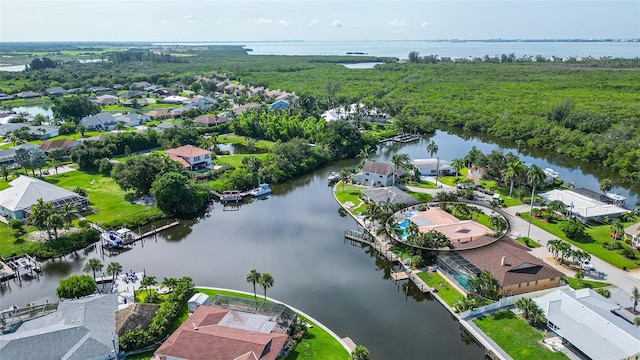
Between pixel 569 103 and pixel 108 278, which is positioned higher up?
pixel 569 103

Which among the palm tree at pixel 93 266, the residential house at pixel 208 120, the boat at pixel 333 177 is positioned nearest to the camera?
the palm tree at pixel 93 266

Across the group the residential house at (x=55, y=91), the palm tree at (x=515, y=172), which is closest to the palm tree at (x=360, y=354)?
the palm tree at (x=515, y=172)

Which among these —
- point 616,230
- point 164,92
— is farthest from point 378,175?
point 164,92

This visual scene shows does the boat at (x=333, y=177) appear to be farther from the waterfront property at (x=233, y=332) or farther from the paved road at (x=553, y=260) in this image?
the waterfront property at (x=233, y=332)

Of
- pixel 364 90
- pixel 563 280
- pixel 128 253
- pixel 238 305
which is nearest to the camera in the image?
pixel 238 305

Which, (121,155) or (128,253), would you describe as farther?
(121,155)

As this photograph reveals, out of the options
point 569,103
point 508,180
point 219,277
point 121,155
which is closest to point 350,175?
point 508,180

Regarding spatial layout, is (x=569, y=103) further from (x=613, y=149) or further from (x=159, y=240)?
(x=159, y=240)
